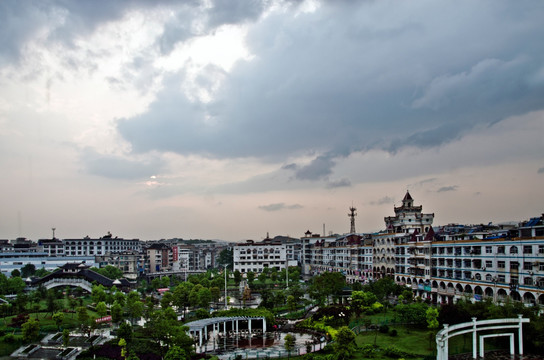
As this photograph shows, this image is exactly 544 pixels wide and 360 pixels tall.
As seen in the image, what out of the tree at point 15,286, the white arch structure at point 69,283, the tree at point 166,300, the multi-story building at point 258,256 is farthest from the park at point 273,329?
the multi-story building at point 258,256

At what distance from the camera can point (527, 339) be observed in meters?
23.3

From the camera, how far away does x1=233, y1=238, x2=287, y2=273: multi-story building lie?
8875cm

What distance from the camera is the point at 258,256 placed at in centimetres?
8925

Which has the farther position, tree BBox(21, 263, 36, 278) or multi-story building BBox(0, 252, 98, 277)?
multi-story building BBox(0, 252, 98, 277)

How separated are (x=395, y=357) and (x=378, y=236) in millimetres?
37027

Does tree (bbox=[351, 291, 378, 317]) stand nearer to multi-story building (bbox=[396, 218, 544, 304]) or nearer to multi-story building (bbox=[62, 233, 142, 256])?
multi-story building (bbox=[396, 218, 544, 304])

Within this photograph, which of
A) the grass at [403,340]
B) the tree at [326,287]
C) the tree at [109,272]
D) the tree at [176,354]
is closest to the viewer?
the tree at [176,354]

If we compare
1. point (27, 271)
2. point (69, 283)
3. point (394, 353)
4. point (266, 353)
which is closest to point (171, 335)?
point (266, 353)

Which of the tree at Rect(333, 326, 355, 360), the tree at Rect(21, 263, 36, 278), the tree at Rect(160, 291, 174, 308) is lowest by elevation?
the tree at Rect(21, 263, 36, 278)

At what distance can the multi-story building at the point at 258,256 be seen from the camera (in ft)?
291

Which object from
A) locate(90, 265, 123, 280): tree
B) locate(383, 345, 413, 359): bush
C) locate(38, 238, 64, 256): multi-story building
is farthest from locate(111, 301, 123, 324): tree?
locate(38, 238, 64, 256): multi-story building

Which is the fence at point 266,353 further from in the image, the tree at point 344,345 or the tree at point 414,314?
the tree at point 414,314

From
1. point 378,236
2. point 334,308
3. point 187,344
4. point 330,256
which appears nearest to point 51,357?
point 187,344

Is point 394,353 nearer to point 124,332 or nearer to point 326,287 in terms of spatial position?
point 124,332
